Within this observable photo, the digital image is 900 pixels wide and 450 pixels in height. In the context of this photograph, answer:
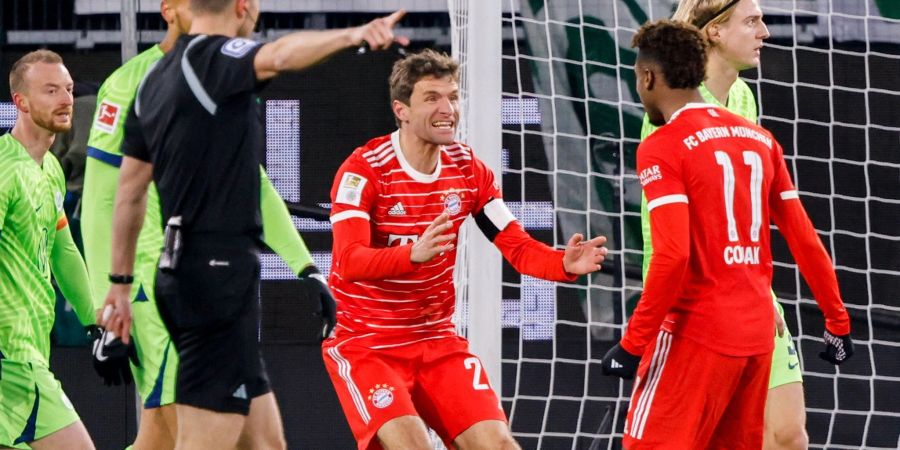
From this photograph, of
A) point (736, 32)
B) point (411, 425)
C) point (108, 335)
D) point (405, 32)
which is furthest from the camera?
Answer: point (405, 32)

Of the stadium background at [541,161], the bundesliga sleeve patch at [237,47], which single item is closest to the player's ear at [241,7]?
the bundesliga sleeve patch at [237,47]

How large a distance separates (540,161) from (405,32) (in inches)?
32.1

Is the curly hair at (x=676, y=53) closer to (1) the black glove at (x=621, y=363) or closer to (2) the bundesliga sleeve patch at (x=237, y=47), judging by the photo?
(1) the black glove at (x=621, y=363)

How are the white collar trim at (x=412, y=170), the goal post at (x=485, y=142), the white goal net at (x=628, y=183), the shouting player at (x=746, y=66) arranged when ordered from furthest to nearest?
1. the white goal net at (x=628, y=183)
2. the goal post at (x=485, y=142)
3. the shouting player at (x=746, y=66)
4. the white collar trim at (x=412, y=170)

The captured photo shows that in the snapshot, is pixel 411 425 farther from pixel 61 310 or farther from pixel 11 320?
pixel 61 310

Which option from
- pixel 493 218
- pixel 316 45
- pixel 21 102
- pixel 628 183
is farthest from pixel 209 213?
pixel 628 183

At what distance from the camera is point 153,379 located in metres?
4.68

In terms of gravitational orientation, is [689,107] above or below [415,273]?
above

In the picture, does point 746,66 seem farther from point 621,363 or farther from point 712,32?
point 621,363

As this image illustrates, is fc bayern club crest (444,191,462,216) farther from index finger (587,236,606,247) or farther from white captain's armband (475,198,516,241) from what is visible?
index finger (587,236,606,247)

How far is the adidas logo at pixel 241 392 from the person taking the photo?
3.88 m

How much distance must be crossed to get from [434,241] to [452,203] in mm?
554

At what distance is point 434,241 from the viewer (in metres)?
4.31

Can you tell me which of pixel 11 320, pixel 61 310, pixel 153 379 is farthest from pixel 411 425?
pixel 61 310
